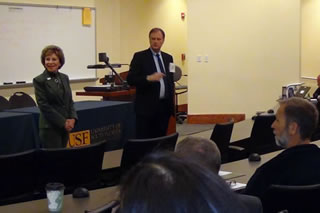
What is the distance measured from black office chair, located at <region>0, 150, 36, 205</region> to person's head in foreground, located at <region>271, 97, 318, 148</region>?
1.42 meters

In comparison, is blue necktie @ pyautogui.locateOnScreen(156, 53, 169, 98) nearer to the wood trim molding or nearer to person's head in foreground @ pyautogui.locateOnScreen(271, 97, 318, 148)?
person's head in foreground @ pyautogui.locateOnScreen(271, 97, 318, 148)

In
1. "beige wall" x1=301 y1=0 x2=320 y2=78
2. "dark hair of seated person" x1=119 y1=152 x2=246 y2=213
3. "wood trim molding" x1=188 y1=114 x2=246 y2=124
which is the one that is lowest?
"wood trim molding" x1=188 y1=114 x2=246 y2=124

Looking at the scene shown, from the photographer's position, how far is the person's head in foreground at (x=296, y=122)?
2.99 metres

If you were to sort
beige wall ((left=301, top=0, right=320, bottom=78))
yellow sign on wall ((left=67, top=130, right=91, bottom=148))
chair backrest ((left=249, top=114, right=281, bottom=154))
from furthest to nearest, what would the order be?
beige wall ((left=301, top=0, right=320, bottom=78))
yellow sign on wall ((left=67, top=130, right=91, bottom=148))
chair backrest ((left=249, top=114, right=281, bottom=154))

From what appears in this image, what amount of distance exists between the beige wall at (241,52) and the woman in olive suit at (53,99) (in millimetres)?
5286

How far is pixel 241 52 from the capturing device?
31.6 ft

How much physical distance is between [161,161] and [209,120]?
352 inches

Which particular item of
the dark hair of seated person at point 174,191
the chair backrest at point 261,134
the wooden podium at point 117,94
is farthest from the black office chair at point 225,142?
the dark hair of seated person at point 174,191

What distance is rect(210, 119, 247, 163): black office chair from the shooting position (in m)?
4.44

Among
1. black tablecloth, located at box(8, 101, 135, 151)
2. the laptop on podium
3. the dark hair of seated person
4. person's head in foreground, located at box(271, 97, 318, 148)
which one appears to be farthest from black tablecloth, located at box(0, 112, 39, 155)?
the dark hair of seated person

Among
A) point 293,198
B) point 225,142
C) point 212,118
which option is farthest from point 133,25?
point 293,198

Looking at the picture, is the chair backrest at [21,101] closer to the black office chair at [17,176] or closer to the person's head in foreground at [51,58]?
the person's head in foreground at [51,58]

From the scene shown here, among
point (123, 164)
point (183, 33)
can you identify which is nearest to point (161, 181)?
point (123, 164)

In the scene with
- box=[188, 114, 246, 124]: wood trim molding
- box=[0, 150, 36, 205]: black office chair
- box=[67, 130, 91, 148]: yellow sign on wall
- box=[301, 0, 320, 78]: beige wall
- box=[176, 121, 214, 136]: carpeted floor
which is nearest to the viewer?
box=[0, 150, 36, 205]: black office chair
